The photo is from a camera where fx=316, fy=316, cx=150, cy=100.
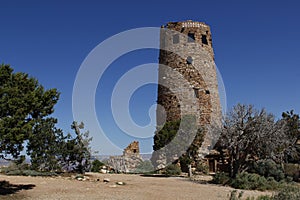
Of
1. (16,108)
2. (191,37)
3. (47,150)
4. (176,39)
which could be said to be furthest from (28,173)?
(191,37)

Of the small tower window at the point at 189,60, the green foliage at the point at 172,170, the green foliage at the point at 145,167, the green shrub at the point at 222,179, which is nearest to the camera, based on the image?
the green shrub at the point at 222,179

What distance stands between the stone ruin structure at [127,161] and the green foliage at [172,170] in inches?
215

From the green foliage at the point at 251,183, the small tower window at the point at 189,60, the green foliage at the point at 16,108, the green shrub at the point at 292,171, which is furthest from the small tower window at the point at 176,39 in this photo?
the green foliage at the point at 16,108

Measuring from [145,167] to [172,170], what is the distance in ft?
15.9

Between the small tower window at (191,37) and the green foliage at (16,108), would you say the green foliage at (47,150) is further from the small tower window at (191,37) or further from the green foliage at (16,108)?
the small tower window at (191,37)

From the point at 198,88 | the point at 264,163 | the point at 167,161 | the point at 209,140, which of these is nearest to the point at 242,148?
the point at 264,163

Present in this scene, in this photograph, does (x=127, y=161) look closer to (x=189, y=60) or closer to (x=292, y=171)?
(x=189, y=60)

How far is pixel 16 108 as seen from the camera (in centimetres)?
1084

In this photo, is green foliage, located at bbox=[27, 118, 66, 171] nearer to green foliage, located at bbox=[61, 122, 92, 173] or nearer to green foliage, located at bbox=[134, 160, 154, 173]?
green foliage, located at bbox=[61, 122, 92, 173]

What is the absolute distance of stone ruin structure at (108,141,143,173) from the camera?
28.0 m

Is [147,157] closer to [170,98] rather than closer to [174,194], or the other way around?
[170,98]

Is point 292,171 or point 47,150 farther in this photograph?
point 292,171

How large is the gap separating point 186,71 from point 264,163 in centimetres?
1052

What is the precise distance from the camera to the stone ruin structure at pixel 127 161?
28.0 metres
